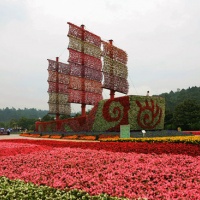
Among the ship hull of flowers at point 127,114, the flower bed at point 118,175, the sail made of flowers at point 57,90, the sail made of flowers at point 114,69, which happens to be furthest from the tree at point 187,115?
the flower bed at point 118,175

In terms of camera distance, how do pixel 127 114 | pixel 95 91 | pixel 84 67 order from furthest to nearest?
pixel 95 91 < pixel 84 67 < pixel 127 114

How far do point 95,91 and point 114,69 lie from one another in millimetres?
5063

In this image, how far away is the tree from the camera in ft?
148

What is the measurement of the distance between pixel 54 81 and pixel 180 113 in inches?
915

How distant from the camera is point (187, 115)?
4562 centimetres

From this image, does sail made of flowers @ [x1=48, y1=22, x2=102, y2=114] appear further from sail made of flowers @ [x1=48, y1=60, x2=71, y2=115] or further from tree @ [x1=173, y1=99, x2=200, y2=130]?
tree @ [x1=173, y1=99, x2=200, y2=130]

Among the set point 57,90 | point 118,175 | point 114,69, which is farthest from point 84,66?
point 118,175

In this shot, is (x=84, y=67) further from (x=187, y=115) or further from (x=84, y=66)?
(x=187, y=115)

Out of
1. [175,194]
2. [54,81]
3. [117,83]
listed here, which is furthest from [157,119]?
[54,81]

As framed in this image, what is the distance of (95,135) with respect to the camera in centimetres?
2238

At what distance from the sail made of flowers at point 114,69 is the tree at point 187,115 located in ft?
40.3

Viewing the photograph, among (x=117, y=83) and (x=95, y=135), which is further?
(x=117, y=83)

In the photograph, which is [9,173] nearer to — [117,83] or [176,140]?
[176,140]

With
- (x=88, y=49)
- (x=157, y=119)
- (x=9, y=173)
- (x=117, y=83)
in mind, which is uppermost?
(x=88, y=49)
